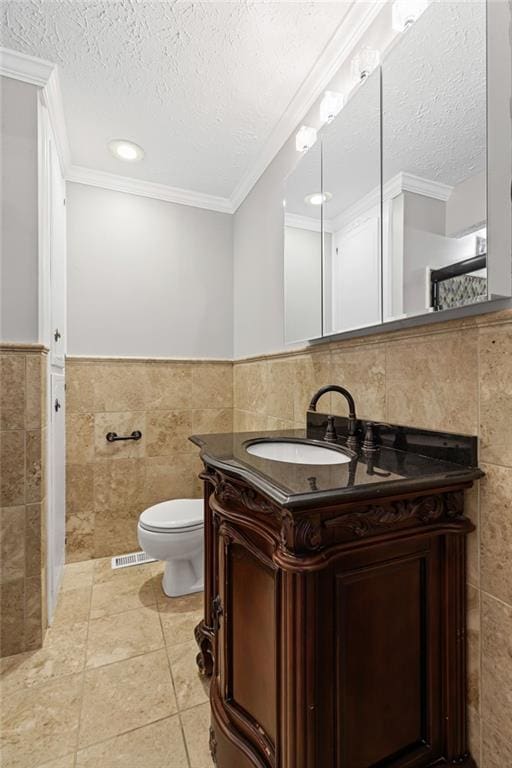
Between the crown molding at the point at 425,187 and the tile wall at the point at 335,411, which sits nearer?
the tile wall at the point at 335,411

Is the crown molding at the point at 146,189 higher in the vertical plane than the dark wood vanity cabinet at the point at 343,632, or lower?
higher

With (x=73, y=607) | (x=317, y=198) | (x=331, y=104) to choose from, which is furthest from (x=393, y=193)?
(x=73, y=607)

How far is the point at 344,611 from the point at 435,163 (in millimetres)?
1184

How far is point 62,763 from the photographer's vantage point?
106 centimetres

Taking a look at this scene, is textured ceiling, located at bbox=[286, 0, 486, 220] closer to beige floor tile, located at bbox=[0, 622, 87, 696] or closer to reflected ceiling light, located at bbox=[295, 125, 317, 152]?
reflected ceiling light, located at bbox=[295, 125, 317, 152]

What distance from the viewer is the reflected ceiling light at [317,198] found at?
146 centimetres

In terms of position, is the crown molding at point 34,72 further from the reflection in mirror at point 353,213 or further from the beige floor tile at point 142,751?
the beige floor tile at point 142,751

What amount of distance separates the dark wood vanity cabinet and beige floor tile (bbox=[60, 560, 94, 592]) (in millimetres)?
1334

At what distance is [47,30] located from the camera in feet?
4.52

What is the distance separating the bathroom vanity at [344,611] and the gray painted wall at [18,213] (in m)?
1.17

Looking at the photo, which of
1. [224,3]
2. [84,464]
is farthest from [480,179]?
[84,464]

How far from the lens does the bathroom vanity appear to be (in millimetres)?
718

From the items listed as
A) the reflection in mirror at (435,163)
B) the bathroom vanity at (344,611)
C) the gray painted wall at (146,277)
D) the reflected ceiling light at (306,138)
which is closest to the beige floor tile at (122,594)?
the bathroom vanity at (344,611)

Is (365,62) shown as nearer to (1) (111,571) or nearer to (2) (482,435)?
(2) (482,435)
